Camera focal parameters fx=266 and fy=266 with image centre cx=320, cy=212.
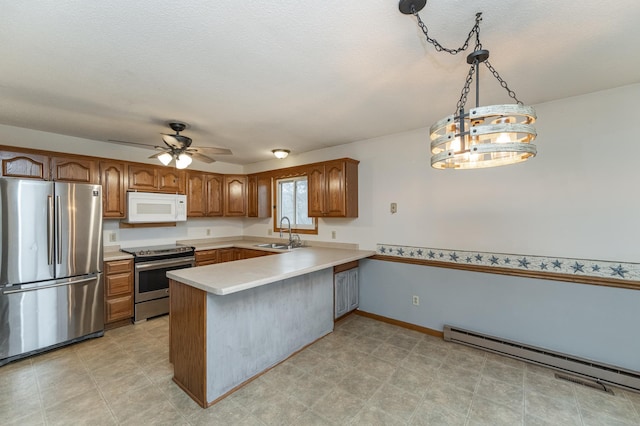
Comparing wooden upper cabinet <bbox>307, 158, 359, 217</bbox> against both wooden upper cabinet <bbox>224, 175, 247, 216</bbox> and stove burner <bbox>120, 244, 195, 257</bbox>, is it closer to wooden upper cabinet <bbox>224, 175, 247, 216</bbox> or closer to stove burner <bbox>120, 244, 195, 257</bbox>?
wooden upper cabinet <bbox>224, 175, 247, 216</bbox>

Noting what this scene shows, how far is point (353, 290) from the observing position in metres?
3.67

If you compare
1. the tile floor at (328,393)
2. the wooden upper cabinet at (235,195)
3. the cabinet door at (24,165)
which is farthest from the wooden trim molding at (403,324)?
the cabinet door at (24,165)

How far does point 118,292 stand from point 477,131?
4.10 meters

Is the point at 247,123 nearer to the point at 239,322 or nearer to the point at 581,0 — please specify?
the point at 239,322

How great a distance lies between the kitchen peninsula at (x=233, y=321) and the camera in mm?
1976

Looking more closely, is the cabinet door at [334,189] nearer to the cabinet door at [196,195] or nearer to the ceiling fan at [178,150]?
the ceiling fan at [178,150]

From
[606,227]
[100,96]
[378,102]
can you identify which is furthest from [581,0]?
[100,96]

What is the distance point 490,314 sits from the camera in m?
2.81

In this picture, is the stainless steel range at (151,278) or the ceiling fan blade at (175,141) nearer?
the ceiling fan blade at (175,141)

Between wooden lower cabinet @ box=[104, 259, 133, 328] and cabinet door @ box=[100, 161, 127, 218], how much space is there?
0.70 meters

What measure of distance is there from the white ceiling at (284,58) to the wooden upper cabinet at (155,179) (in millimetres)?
967

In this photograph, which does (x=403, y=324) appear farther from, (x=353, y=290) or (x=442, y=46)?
(x=442, y=46)

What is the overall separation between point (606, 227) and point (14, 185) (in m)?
5.45

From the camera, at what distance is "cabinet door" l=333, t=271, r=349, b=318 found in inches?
132
